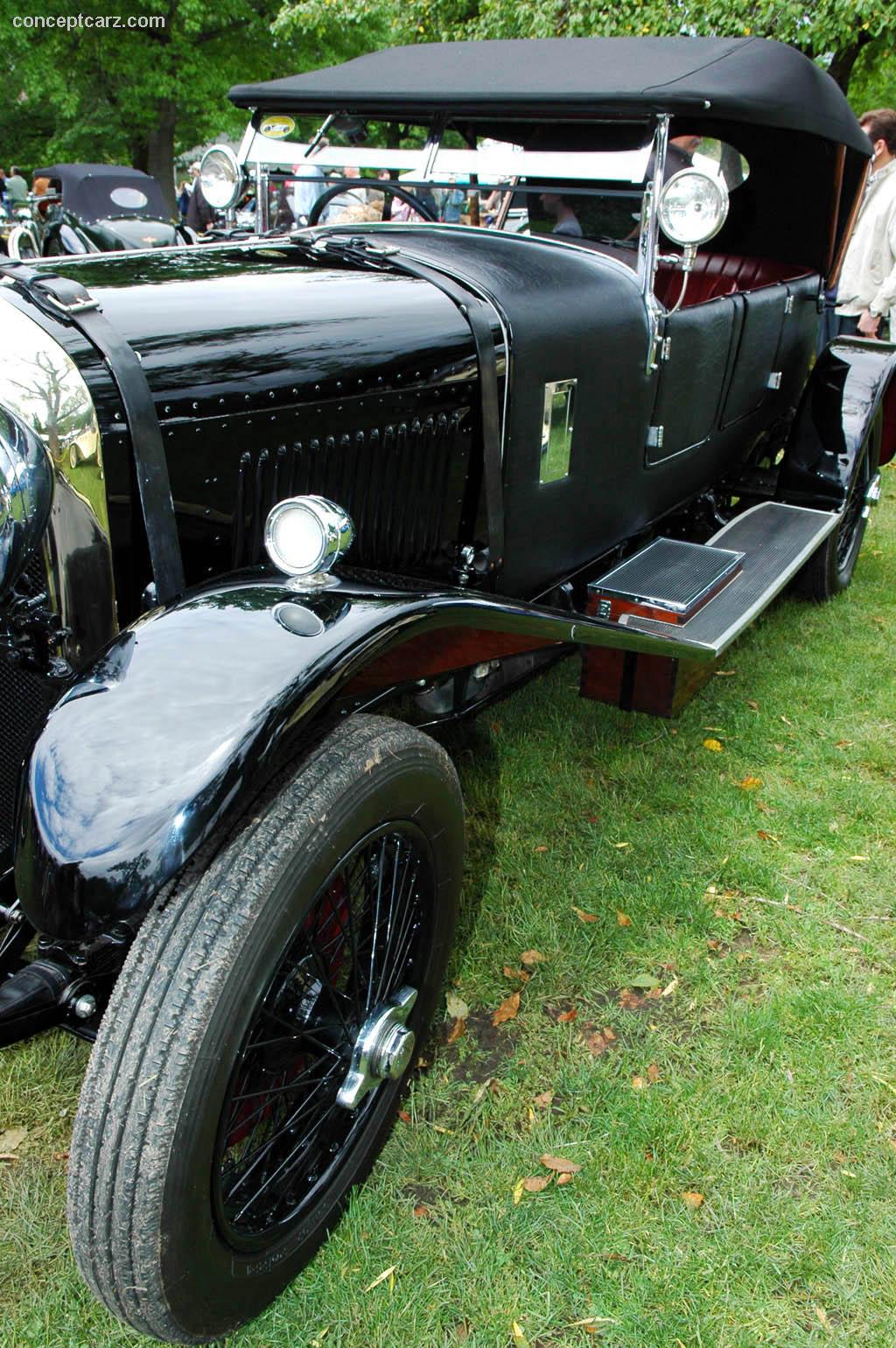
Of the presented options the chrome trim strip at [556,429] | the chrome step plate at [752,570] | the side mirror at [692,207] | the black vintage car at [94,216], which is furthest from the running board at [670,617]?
the black vintage car at [94,216]

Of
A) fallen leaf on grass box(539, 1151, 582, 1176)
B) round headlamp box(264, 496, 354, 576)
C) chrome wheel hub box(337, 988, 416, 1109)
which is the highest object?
round headlamp box(264, 496, 354, 576)

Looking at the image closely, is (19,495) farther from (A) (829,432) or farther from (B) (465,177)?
(A) (829,432)

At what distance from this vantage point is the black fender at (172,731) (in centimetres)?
135

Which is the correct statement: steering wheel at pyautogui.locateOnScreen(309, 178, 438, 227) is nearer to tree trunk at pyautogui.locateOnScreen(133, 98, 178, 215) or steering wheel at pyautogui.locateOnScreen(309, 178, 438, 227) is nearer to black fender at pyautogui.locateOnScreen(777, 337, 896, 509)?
black fender at pyautogui.locateOnScreen(777, 337, 896, 509)

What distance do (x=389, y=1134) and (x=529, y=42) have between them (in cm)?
331

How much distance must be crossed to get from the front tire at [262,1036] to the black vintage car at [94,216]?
5.10ft

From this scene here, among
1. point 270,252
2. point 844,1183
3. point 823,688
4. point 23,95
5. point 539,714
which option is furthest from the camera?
point 23,95

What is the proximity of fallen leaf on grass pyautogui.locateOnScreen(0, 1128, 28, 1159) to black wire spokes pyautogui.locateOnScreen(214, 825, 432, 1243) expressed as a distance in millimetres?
476

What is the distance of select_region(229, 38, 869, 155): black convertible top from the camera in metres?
2.79

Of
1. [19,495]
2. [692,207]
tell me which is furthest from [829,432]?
[19,495]

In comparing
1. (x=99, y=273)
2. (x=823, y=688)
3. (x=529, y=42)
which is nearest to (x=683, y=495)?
(x=823, y=688)

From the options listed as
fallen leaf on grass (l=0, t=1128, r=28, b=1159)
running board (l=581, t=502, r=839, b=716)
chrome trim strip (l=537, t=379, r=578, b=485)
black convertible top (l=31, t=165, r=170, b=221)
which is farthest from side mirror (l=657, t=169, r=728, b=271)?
black convertible top (l=31, t=165, r=170, b=221)

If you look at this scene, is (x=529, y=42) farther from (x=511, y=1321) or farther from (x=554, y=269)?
(x=511, y=1321)

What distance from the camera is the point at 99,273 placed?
2.14 meters
